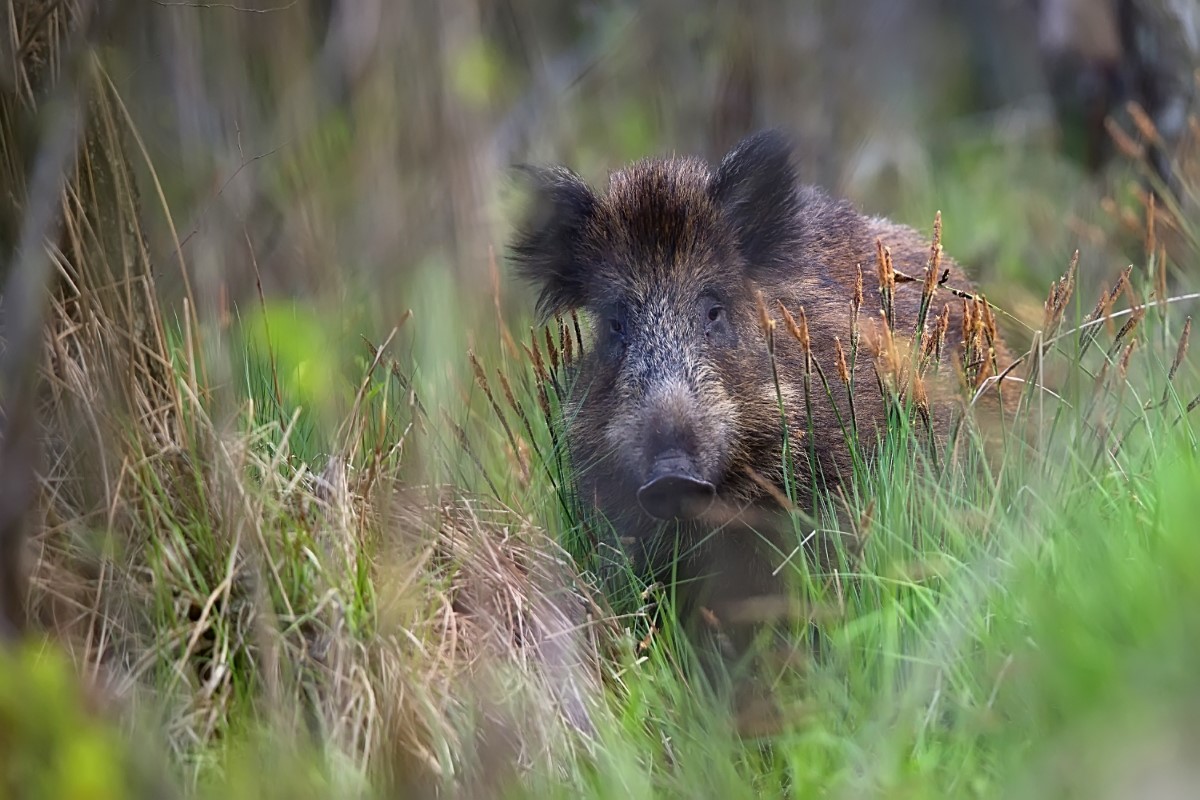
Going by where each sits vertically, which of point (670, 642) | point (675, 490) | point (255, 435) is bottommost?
point (670, 642)

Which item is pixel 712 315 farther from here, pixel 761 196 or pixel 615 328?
pixel 761 196

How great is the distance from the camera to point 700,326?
4.24 meters

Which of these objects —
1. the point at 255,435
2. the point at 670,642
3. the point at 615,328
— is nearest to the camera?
the point at 255,435

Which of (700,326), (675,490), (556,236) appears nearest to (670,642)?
(675,490)

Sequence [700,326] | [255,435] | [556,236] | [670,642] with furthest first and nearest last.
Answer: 1. [556,236]
2. [700,326]
3. [670,642]
4. [255,435]

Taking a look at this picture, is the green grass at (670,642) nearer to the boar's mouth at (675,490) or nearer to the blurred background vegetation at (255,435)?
the blurred background vegetation at (255,435)

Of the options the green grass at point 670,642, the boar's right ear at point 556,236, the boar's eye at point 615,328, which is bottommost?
the green grass at point 670,642

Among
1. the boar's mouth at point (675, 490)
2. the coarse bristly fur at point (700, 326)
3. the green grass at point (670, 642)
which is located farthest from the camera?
the coarse bristly fur at point (700, 326)

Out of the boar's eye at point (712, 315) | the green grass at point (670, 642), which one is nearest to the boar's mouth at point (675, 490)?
the green grass at point (670, 642)

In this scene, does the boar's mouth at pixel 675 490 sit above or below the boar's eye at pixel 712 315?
below

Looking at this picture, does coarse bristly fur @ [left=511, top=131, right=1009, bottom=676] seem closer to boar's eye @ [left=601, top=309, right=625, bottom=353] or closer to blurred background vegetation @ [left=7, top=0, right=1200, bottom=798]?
boar's eye @ [left=601, top=309, right=625, bottom=353]

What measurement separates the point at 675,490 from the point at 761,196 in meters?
1.27

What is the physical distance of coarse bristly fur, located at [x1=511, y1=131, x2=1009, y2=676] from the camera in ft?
13.0

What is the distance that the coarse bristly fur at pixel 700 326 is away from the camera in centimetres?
397
